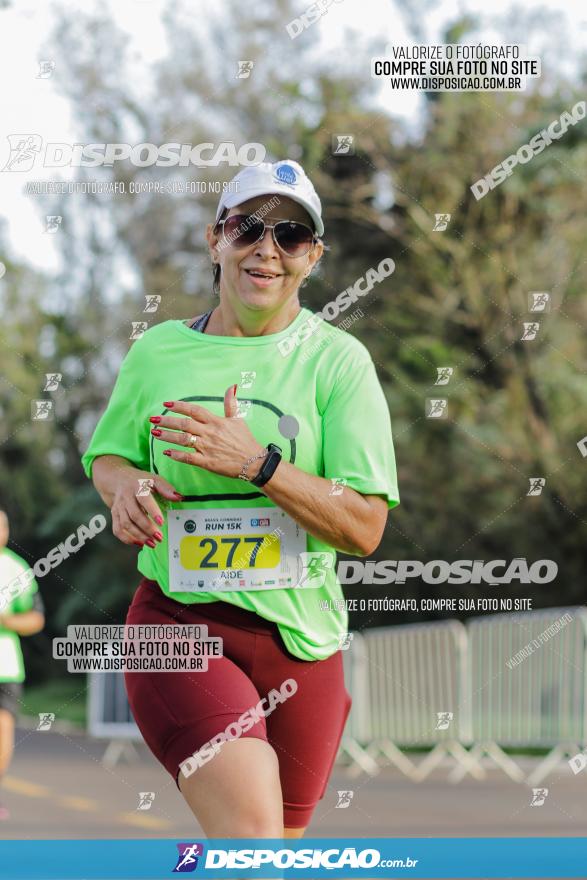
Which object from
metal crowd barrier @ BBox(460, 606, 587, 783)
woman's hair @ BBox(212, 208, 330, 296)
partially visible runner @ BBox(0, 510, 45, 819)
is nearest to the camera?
woman's hair @ BBox(212, 208, 330, 296)

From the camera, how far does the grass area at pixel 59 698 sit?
23.0 meters

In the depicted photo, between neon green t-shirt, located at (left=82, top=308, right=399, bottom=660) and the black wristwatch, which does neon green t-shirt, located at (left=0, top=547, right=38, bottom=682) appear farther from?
the black wristwatch

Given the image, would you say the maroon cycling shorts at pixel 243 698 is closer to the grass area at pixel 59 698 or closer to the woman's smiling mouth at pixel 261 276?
the woman's smiling mouth at pixel 261 276

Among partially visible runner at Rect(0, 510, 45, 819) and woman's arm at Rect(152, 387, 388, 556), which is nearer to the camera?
woman's arm at Rect(152, 387, 388, 556)

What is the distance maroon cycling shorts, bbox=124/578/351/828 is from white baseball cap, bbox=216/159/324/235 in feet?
3.11

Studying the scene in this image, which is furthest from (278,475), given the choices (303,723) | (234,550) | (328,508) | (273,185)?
(273,185)

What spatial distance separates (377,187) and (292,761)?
1530 centimetres

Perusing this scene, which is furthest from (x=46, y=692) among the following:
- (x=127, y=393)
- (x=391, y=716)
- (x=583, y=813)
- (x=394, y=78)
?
(x=127, y=393)

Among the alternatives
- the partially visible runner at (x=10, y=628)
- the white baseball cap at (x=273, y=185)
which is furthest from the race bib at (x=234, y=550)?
the partially visible runner at (x=10, y=628)

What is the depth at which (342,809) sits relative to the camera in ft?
32.0

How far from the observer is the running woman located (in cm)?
343

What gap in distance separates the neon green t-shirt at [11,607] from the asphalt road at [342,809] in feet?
2.89

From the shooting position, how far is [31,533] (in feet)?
89.4

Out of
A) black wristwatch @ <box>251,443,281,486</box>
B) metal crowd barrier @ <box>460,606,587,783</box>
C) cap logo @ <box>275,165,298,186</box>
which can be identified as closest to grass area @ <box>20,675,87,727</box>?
metal crowd barrier @ <box>460,606,587,783</box>
